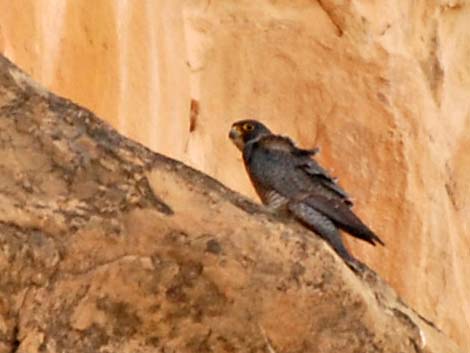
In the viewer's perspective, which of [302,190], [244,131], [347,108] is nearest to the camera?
[302,190]

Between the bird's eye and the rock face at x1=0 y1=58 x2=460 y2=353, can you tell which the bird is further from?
the rock face at x1=0 y1=58 x2=460 y2=353

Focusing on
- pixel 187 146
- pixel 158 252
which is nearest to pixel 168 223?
pixel 158 252

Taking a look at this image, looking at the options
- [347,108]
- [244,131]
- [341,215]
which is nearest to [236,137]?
[244,131]

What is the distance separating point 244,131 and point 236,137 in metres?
0.04

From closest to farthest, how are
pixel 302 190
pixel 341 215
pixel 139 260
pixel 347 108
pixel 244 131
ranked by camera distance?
1. pixel 139 260
2. pixel 341 215
3. pixel 302 190
4. pixel 244 131
5. pixel 347 108

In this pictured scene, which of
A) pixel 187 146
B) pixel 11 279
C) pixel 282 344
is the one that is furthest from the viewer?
pixel 187 146

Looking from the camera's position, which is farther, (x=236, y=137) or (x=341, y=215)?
(x=236, y=137)

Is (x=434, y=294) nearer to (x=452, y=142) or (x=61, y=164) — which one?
(x=452, y=142)

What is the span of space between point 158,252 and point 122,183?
0.71 ft

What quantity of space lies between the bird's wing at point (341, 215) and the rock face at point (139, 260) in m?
0.87

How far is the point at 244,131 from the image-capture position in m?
6.86

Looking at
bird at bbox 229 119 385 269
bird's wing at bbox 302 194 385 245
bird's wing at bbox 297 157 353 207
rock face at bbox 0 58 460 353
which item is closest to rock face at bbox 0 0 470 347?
bird at bbox 229 119 385 269

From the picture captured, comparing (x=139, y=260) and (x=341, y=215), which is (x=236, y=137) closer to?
(x=341, y=215)

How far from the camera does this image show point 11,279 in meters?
4.27
